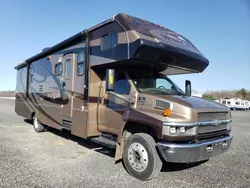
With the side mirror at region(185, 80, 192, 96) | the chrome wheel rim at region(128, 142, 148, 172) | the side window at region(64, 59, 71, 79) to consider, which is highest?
the side window at region(64, 59, 71, 79)

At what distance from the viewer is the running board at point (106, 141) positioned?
5.85 metres

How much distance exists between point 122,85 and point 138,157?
1.70 metres

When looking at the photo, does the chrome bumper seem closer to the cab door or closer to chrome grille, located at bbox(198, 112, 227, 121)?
chrome grille, located at bbox(198, 112, 227, 121)

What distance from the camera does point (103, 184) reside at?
468 cm

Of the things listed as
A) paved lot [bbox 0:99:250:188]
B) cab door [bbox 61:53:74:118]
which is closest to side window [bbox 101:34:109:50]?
cab door [bbox 61:53:74:118]

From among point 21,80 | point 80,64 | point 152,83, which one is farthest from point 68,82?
point 21,80

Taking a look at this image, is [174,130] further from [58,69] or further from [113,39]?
[58,69]

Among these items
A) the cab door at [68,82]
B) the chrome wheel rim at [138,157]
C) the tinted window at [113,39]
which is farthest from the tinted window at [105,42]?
the chrome wheel rim at [138,157]

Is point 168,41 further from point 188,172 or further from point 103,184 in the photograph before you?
point 103,184

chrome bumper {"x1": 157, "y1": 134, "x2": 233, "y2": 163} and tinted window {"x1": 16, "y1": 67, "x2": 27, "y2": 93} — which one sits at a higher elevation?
tinted window {"x1": 16, "y1": 67, "x2": 27, "y2": 93}

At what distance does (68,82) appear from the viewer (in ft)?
25.0

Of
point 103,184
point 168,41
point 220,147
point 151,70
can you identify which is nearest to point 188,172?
point 220,147

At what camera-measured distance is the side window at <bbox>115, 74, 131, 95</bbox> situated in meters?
5.70

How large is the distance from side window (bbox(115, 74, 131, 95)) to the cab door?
1.98 m
